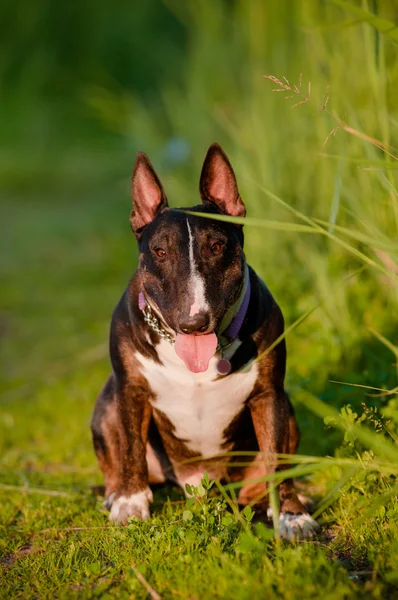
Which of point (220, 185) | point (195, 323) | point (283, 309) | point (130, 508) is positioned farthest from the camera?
point (283, 309)

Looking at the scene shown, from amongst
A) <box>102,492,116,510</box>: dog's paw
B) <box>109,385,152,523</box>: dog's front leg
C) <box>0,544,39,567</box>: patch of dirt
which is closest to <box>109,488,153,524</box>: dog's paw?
<box>109,385,152,523</box>: dog's front leg

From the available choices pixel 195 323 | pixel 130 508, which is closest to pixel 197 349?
pixel 195 323

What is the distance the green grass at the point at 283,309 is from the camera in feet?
A: 11.0

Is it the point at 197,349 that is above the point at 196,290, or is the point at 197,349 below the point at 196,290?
below

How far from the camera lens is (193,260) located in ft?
12.9

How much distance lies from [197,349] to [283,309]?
2.37 meters

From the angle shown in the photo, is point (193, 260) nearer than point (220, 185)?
Yes

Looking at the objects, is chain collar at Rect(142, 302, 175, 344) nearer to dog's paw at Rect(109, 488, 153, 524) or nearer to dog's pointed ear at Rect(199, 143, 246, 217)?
dog's pointed ear at Rect(199, 143, 246, 217)

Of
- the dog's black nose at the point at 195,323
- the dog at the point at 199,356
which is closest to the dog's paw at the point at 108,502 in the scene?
the dog at the point at 199,356

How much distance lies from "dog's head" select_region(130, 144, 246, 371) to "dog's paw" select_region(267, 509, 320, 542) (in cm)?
76

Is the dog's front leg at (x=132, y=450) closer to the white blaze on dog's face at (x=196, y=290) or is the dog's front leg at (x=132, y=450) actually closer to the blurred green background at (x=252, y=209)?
the white blaze on dog's face at (x=196, y=290)

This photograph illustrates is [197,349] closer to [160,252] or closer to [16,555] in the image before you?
[160,252]

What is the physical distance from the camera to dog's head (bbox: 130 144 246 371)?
12.6 ft

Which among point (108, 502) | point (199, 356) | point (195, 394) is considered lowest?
point (108, 502)
